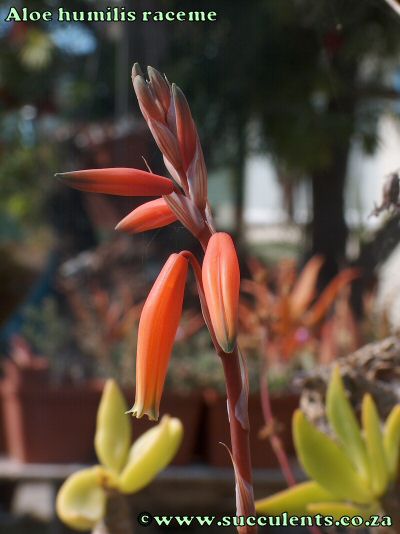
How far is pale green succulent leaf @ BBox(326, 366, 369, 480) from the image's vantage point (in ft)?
1.24

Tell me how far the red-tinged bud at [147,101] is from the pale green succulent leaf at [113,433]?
16cm

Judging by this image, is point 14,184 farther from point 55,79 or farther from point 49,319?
point 49,319

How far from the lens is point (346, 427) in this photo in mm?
384

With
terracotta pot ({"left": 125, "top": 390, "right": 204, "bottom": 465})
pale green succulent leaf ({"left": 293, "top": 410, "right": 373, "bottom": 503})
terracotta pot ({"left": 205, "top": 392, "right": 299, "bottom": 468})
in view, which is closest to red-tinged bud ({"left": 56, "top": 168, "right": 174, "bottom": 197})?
pale green succulent leaf ({"left": 293, "top": 410, "right": 373, "bottom": 503})

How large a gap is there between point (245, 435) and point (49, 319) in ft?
4.08

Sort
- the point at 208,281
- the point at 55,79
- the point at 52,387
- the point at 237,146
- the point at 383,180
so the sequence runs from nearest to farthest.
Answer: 1. the point at 208,281
2. the point at 383,180
3. the point at 52,387
4. the point at 237,146
5. the point at 55,79

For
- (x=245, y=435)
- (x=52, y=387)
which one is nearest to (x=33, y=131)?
(x=52, y=387)

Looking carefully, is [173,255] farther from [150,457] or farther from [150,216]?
[150,457]

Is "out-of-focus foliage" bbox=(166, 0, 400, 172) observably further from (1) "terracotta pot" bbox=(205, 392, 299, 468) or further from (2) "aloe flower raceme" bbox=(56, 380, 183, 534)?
(2) "aloe flower raceme" bbox=(56, 380, 183, 534)

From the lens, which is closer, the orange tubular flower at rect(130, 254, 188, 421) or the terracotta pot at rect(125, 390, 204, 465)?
the orange tubular flower at rect(130, 254, 188, 421)

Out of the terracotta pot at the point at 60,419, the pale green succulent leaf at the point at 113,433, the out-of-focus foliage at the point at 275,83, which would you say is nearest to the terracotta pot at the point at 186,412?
the terracotta pot at the point at 60,419

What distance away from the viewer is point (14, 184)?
2.33 metres

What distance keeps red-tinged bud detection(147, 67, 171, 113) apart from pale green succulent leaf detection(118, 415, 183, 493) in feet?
0.56

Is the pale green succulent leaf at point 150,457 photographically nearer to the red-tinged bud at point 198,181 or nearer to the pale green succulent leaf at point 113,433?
the pale green succulent leaf at point 113,433
